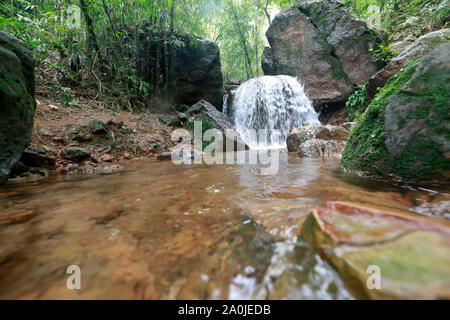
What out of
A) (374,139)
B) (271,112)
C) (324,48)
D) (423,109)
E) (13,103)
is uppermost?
(324,48)

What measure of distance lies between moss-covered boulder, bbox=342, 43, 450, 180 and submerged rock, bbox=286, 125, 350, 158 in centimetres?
189

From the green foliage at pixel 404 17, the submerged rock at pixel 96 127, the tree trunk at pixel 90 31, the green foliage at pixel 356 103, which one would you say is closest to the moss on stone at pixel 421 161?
the submerged rock at pixel 96 127

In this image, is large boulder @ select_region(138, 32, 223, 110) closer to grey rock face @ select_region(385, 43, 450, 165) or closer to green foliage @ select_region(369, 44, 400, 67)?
green foliage @ select_region(369, 44, 400, 67)

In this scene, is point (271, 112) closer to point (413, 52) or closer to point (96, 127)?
point (413, 52)

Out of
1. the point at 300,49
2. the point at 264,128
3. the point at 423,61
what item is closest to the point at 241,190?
the point at 423,61

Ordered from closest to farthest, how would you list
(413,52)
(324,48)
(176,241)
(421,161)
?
(176,241) < (421,161) < (413,52) < (324,48)

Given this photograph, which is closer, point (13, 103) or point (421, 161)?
point (421, 161)

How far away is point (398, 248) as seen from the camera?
0.60 meters

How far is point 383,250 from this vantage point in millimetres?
609

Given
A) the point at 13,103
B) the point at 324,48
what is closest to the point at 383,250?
the point at 13,103

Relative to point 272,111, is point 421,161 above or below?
below

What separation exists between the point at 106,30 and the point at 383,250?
25.9ft
